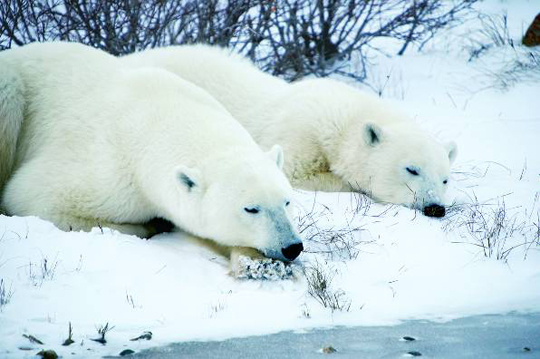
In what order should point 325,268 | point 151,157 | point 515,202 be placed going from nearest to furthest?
point 325,268 < point 151,157 < point 515,202

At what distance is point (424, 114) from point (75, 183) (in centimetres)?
485

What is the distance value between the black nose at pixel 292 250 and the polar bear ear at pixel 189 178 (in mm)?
625

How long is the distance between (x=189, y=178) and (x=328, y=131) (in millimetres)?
2242

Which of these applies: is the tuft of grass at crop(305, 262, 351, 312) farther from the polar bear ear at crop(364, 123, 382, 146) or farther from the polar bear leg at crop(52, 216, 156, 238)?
the polar bear ear at crop(364, 123, 382, 146)

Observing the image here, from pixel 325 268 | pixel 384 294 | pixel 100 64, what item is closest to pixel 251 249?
pixel 325 268

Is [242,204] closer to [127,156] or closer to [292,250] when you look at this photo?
[292,250]

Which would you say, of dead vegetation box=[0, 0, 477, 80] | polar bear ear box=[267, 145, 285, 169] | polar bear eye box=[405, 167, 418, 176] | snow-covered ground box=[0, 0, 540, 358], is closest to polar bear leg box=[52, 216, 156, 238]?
snow-covered ground box=[0, 0, 540, 358]

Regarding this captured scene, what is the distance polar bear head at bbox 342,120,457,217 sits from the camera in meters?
5.39

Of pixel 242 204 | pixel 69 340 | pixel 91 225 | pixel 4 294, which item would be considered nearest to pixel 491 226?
pixel 242 204

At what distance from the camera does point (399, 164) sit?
5559mm

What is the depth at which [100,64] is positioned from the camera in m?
5.27

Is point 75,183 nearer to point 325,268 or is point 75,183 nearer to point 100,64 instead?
point 100,64

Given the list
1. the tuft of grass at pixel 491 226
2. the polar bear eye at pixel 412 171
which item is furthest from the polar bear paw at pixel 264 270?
the polar bear eye at pixel 412 171

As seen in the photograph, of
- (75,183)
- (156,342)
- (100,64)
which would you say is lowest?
(156,342)
